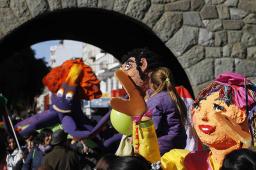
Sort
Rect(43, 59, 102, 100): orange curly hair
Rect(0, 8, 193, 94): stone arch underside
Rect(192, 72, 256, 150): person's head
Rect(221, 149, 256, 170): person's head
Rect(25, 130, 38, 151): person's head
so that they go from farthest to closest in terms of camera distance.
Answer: Rect(0, 8, 193, 94): stone arch underside < Rect(25, 130, 38, 151): person's head < Rect(43, 59, 102, 100): orange curly hair < Rect(192, 72, 256, 150): person's head < Rect(221, 149, 256, 170): person's head

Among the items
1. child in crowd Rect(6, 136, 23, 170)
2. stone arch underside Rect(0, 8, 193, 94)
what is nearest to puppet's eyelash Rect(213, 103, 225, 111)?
child in crowd Rect(6, 136, 23, 170)

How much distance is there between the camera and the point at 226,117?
3.12 meters

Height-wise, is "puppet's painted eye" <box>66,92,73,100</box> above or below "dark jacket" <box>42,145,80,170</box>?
above

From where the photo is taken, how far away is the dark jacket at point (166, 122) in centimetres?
380

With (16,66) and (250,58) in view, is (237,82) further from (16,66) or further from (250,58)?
(16,66)

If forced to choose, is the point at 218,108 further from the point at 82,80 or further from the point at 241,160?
the point at 82,80

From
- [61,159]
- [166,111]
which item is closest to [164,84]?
[166,111]

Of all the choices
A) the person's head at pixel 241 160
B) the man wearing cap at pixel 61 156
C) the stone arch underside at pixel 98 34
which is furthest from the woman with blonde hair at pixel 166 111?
the stone arch underside at pixel 98 34

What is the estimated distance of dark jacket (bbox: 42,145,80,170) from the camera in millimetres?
5949

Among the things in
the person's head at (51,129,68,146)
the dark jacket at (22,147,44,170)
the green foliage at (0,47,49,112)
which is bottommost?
the green foliage at (0,47,49,112)

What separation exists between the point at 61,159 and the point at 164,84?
94.0 inches

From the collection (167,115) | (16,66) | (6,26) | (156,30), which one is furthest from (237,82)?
(16,66)

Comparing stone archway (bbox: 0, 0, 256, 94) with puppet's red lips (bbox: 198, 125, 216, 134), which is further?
stone archway (bbox: 0, 0, 256, 94)

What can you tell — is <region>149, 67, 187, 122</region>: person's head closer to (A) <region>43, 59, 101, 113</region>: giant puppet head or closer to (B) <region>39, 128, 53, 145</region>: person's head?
(A) <region>43, 59, 101, 113</region>: giant puppet head
